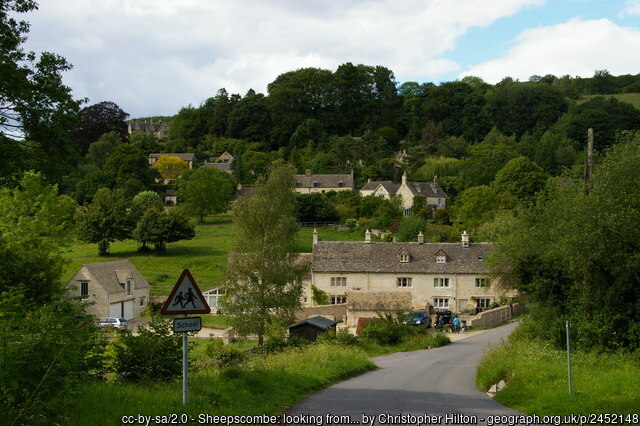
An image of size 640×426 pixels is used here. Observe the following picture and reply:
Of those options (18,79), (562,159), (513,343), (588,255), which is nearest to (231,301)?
(513,343)

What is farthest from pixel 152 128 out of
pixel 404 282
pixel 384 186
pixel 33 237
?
pixel 33 237

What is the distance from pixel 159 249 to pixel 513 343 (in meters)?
50.5

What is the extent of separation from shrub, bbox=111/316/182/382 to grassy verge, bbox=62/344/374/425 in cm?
50

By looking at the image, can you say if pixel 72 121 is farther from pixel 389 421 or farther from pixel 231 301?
pixel 231 301

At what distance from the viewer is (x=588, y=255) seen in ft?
68.7

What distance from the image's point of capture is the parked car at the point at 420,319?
42175 millimetres

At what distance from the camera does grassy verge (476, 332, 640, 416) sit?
13.7 m

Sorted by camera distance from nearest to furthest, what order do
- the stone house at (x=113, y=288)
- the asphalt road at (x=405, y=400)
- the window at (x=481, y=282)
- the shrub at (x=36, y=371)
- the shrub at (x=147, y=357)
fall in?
the shrub at (x=36, y=371), the asphalt road at (x=405, y=400), the shrub at (x=147, y=357), the stone house at (x=113, y=288), the window at (x=481, y=282)

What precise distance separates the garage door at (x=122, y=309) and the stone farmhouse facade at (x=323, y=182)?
50840mm

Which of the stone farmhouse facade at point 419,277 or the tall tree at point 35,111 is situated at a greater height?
the tall tree at point 35,111

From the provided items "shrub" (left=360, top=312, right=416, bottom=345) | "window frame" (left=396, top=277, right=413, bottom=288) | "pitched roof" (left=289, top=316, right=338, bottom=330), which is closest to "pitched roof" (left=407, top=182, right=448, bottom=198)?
"window frame" (left=396, top=277, right=413, bottom=288)

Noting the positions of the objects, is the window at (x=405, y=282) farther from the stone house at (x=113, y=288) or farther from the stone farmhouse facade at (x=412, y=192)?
the stone farmhouse facade at (x=412, y=192)

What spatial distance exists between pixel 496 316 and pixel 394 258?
9868mm

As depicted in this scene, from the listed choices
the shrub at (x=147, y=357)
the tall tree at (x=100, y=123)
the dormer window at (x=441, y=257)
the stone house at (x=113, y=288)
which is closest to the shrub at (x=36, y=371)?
the shrub at (x=147, y=357)
